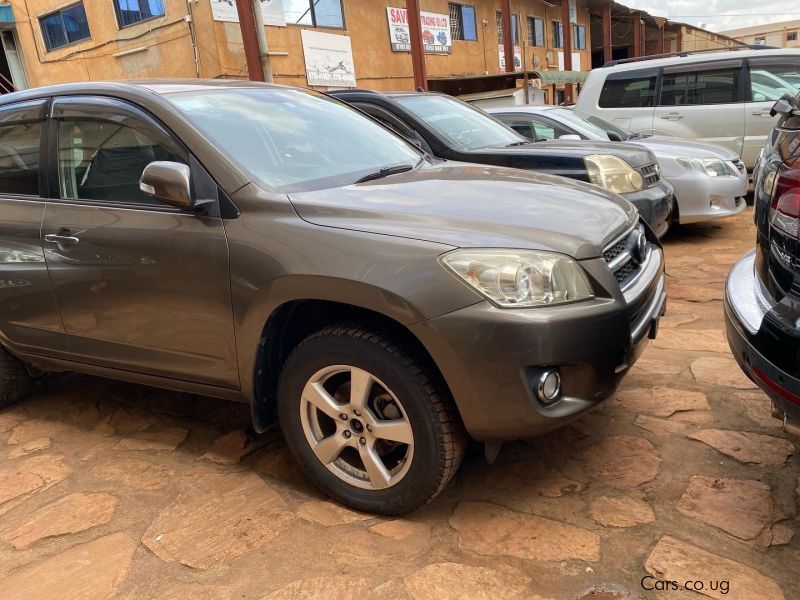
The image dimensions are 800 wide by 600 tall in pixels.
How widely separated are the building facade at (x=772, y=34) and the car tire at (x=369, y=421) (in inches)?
2637

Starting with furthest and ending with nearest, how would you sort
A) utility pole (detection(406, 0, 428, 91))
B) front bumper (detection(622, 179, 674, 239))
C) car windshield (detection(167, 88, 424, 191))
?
utility pole (detection(406, 0, 428, 91)), front bumper (detection(622, 179, 674, 239)), car windshield (detection(167, 88, 424, 191))

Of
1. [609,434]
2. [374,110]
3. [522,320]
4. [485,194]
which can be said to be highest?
[374,110]

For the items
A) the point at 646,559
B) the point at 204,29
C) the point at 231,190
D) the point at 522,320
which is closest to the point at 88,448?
the point at 231,190

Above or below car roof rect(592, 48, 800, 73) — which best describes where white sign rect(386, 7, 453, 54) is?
above

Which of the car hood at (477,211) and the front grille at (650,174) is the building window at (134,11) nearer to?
the front grille at (650,174)

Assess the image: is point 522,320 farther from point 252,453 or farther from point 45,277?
point 45,277

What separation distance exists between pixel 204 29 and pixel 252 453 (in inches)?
504

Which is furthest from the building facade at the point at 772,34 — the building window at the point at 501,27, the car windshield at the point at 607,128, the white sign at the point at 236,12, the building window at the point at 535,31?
the car windshield at the point at 607,128

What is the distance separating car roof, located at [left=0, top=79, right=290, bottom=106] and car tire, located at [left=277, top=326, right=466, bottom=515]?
1.41 metres

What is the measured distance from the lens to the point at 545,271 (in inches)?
83.4

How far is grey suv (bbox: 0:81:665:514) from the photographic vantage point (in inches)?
83.0

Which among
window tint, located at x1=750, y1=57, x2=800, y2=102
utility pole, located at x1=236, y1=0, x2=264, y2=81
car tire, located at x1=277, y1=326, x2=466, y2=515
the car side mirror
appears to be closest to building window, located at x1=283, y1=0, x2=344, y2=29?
utility pole, located at x1=236, y1=0, x2=264, y2=81

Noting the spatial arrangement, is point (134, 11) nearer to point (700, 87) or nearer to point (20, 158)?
point (700, 87)

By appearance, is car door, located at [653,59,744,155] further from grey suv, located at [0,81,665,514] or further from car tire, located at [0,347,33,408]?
car tire, located at [0,347,33,408]
